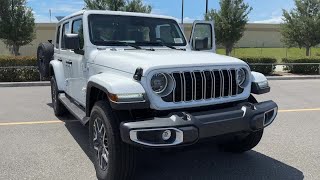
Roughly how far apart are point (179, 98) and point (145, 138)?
25.2 inches

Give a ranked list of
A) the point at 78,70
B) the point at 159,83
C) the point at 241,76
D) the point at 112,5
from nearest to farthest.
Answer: the point at 159,83, the point at 241,76, the point at 78,70, the point at 112,5

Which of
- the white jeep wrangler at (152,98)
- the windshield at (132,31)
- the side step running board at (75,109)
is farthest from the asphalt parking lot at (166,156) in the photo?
the windshield at (132,31)

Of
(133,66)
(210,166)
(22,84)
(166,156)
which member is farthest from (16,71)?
(133,66)

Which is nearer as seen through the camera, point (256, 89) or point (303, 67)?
point (256, 89)

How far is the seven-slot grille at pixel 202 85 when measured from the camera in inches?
166

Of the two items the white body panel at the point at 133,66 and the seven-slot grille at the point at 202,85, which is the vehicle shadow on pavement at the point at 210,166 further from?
the white body panel at the point at 133,66

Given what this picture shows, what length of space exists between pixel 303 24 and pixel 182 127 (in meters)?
→ 26.3

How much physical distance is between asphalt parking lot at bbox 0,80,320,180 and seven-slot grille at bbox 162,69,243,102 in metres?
0.98

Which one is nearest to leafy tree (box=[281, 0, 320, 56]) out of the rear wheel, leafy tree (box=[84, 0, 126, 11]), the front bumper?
leafy tree (box=[84, 0, 126, 11])

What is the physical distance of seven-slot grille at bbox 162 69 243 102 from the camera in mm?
4215

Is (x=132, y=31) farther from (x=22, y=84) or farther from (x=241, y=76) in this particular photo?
(x=22, y=84)

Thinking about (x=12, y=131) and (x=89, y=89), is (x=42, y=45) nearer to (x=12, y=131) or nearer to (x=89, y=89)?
(x=12, y=131)

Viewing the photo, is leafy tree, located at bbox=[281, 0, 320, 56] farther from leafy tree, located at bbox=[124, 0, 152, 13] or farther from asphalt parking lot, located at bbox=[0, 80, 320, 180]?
asphalt parking lot, located at bbox=[0, 80, 320, 180]

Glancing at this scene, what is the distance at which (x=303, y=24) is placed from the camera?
2788cm
